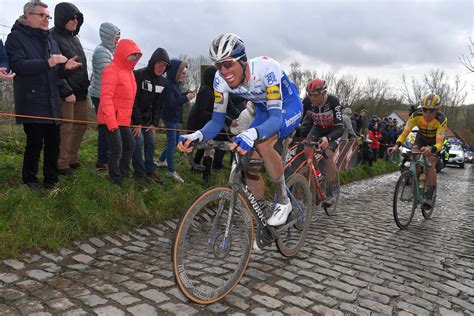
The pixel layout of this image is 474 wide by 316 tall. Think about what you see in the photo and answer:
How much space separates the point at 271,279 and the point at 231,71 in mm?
2114

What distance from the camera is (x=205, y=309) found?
3.07 meters

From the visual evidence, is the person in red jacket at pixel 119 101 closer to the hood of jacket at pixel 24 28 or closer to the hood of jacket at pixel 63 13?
the hood of jacket at pixel 63 13

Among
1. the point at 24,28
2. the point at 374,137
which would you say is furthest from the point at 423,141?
the point at 374,137

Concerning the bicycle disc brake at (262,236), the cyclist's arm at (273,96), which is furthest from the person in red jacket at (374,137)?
the cyclist's arm at (273,96)

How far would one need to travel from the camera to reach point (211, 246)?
321cm

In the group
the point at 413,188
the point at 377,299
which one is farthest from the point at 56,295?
the point at 413,188

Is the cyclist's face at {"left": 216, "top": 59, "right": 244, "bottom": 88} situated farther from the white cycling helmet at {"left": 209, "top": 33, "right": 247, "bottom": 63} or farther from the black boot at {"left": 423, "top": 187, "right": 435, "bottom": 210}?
the black boot at {"left": 423, "top": 187, "right": 435, "bottom": 210}

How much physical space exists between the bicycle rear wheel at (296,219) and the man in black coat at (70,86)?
3369 millimetres

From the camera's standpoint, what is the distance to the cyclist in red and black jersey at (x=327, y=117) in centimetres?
644

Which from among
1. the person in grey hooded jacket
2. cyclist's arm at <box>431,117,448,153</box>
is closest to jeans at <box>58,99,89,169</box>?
the person in grey hooded jacket

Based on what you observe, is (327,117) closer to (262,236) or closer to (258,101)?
(258,101)

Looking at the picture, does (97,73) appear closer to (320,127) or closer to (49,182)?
(49,182)

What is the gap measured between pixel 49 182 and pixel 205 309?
310 cm

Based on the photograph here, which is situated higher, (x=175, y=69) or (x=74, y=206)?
(x=175, y=69)
